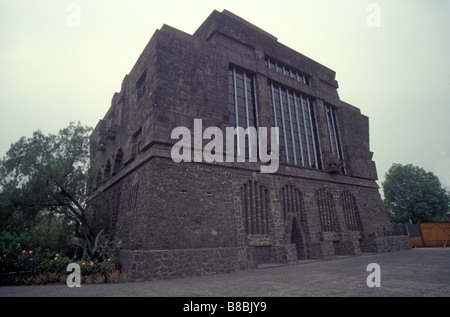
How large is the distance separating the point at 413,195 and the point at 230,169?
31883 millimetres

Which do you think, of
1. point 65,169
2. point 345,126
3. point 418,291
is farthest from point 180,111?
point 345,126

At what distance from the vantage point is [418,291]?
509cm

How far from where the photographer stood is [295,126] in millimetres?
17953

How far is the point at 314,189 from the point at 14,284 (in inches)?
636

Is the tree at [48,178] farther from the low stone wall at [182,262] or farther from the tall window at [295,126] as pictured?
the tall window at [295,126]

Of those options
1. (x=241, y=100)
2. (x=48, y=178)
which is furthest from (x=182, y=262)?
(x=241, y=100)

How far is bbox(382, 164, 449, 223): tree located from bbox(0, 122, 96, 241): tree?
37.1m

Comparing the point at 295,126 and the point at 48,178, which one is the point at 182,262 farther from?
the point at 295,126

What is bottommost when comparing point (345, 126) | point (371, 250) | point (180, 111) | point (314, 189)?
point (371, 250)

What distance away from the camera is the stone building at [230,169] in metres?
10.2

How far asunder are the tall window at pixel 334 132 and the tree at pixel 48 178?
61.7ft

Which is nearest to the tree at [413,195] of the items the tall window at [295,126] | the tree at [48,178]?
the tall window at [295,126]

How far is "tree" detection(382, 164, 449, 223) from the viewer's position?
99.3 ft
